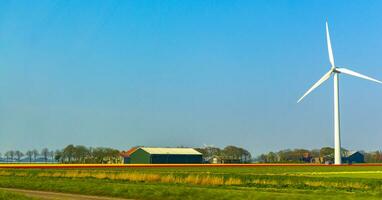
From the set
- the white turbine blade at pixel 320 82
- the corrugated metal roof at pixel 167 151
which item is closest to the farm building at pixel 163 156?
the corrugated metal roof at pixel 167 151

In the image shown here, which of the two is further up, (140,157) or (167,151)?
(167,151)

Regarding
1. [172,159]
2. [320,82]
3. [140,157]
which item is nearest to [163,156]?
[172,159]

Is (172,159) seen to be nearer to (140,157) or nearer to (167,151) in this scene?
(167,151)

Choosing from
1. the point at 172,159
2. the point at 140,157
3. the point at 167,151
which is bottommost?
the point at 172,159

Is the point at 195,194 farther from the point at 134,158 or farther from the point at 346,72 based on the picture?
the point at 134,158

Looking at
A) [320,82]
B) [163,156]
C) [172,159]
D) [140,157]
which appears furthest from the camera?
[140,157]

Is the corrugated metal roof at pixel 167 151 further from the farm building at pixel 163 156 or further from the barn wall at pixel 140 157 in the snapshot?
the barn wall at pixel 140 157

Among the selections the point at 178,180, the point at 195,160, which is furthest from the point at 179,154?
the point at 178,180

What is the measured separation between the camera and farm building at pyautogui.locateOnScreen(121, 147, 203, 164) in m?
170

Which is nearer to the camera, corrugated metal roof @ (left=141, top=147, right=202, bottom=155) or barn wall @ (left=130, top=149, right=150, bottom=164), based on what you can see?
barn wall @ (left=130, top=149, right=150, bottom=164)

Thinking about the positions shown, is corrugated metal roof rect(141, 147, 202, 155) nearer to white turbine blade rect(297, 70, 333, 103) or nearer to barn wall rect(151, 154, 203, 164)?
barn wall rect(151, 154, 203, 164)

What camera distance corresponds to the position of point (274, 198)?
2967 centimetres

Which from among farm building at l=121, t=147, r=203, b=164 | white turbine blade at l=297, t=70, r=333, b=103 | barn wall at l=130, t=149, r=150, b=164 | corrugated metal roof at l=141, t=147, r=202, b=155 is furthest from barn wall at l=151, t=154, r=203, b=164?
white turbine blade at l=297, t=70, r=333, b=103

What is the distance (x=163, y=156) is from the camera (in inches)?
6781
